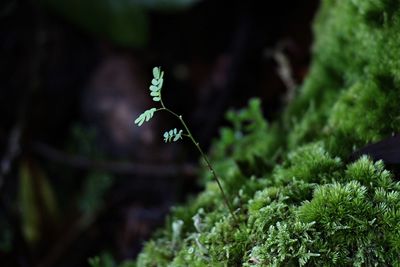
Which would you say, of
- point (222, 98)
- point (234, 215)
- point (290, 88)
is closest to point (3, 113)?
point (222, 98)

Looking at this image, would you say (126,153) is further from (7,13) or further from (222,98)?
(7,13)

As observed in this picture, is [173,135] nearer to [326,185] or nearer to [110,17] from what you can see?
[326,185]

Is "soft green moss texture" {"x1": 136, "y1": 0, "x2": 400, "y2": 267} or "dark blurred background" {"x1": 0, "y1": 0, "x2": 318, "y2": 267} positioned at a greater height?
"dark blurred background" {"x1": 0, "y1": 0, "x2": 318, "y2": 267}

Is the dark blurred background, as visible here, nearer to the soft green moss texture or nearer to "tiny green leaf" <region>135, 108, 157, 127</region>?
the soft green moss texture

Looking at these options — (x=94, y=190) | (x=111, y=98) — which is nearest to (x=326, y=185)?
(x=94, y=190)

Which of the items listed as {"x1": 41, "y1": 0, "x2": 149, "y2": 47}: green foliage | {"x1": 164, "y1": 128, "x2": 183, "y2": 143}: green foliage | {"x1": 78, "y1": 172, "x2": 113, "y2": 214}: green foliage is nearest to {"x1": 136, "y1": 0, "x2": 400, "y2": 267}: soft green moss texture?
{"x1": 164, "y1": 128, "x2": 183, "y2": 143}: green foliage
